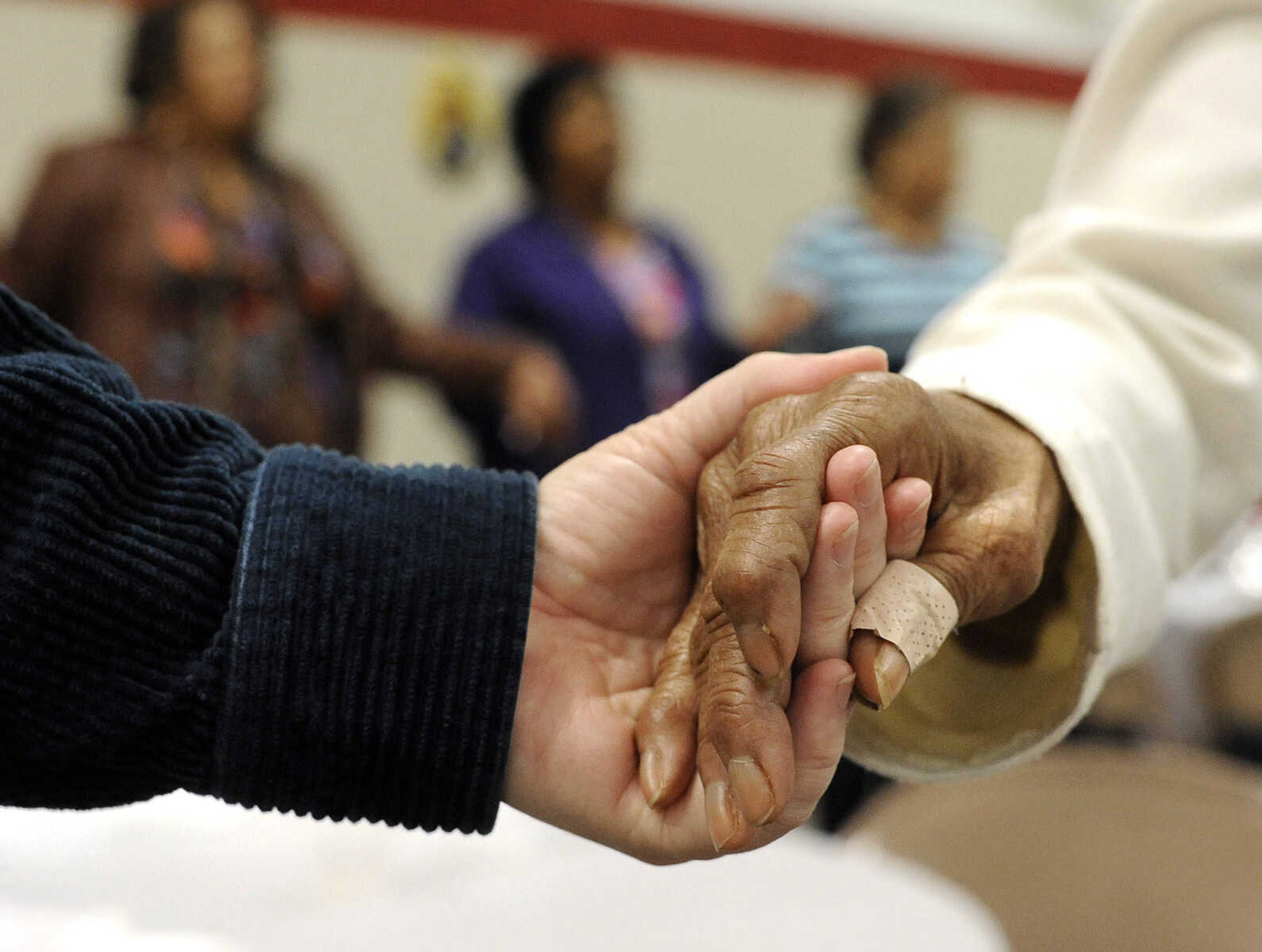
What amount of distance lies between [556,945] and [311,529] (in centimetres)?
32

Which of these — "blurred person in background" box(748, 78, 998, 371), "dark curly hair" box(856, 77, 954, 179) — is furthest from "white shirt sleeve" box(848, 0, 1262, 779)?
"dark curly hair" box(856, 77, 954, 179)

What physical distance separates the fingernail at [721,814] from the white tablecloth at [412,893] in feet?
0.85

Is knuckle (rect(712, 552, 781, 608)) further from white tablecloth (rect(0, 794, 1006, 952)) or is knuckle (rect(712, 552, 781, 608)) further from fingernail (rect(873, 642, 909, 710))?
white tablecloth (rect(0, 794, 1006, 952))

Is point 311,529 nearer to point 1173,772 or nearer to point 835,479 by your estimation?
point 835,479

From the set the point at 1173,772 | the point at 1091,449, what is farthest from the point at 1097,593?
the point at 1173,772

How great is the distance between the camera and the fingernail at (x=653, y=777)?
2.14 feet

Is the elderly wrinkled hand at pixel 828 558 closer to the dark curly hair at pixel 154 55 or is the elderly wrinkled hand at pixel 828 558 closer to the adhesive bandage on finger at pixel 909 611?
the adhesive bandage on finger at pixel 909 611

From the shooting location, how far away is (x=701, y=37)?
3.68m

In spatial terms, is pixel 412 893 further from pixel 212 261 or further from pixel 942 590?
pixel 212 261

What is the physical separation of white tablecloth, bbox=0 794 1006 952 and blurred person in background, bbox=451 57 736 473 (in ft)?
3.67

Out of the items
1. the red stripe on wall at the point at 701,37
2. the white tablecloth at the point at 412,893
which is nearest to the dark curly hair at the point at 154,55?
the red stripe on wall at the point at 701,37

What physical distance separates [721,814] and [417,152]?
2.92 meters

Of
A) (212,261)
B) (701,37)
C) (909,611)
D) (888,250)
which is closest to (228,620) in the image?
(909,611)

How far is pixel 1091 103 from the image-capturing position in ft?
3.14
